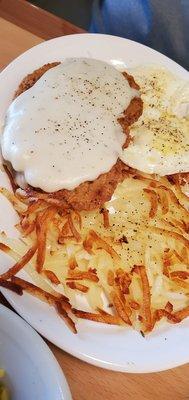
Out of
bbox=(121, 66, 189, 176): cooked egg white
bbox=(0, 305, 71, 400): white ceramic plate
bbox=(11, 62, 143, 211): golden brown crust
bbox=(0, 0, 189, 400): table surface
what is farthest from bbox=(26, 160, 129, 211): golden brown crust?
bbox=(0, 305, 71, 400): white ceramic plate

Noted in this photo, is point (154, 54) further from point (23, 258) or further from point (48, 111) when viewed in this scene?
point (23, 258)

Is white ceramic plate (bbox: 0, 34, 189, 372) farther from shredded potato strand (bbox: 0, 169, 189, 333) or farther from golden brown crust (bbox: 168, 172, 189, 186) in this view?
golden brown crust (bbox: 168, 172, 189, 186)

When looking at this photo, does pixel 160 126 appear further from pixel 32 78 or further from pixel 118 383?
pixel 118 383

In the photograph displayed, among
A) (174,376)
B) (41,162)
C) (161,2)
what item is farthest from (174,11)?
(174,376)

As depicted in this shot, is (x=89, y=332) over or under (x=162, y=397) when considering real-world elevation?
over

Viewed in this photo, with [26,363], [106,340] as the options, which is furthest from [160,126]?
[26,363]

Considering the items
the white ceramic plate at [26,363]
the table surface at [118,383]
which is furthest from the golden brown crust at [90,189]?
the white ceramic plate at [26,363]
